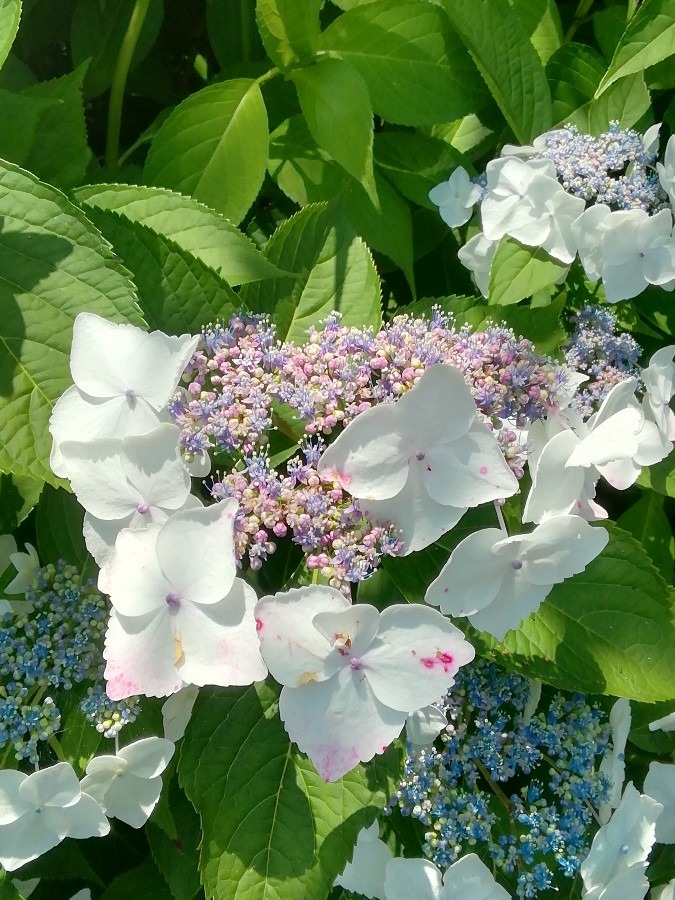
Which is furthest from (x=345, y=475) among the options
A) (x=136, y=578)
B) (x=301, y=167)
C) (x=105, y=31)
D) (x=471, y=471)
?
(x=105, y=31)

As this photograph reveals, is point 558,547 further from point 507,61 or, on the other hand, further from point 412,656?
point 507,61

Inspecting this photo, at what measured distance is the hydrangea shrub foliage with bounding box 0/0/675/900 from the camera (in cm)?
91

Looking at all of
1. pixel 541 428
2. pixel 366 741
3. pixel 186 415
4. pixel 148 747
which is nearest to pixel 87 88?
pixel 186 415

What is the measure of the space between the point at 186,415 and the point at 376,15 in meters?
0.81

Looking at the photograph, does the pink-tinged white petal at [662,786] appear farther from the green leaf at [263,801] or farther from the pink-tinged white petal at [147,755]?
the pink-tinged white petal at [147,755]

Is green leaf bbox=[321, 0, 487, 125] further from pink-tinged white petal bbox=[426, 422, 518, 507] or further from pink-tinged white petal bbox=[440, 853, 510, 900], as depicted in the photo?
pink-tinged white petal bbox=[440, 853, 510, 900]

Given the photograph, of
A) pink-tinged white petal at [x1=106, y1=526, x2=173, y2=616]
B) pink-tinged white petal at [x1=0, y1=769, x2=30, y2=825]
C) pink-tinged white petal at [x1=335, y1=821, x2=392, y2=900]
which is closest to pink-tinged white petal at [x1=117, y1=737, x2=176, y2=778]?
pink-tinged white petal at [x1=0, y1=769, x2=30, y2=825]

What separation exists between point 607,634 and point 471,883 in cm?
39

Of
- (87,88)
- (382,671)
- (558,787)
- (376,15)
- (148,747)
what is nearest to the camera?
(382,671)

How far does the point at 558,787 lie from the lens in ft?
3.93

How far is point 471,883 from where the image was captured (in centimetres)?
110

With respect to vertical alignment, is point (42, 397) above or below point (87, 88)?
below

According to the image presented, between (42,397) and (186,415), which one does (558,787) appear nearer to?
(186,415)

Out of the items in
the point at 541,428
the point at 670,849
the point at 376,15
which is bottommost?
the point at 670,849
